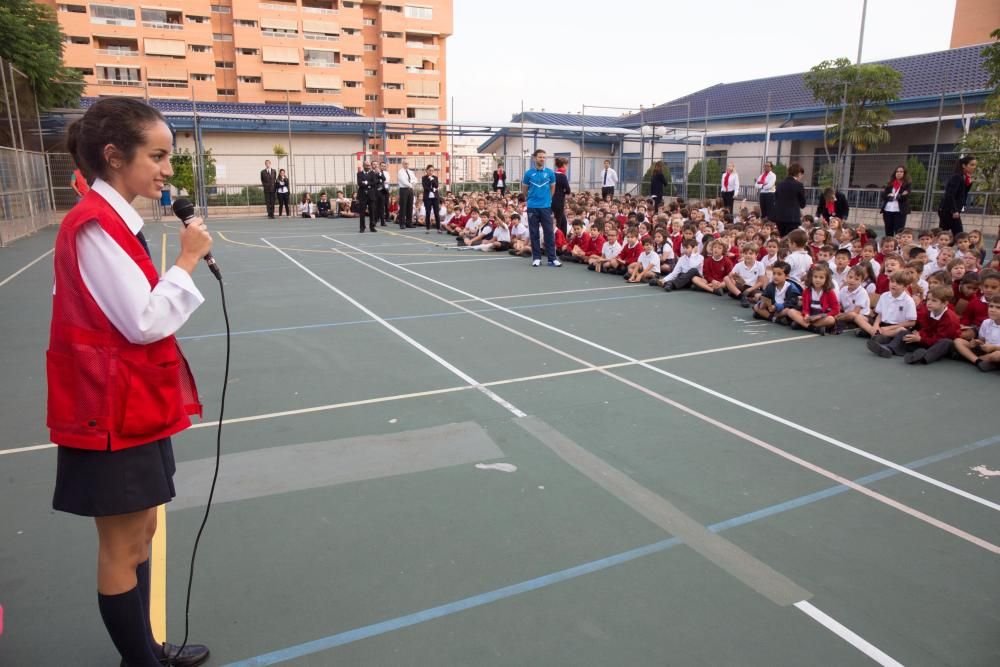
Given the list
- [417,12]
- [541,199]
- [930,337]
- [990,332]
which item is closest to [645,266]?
[541,199]

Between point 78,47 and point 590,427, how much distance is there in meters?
61.2

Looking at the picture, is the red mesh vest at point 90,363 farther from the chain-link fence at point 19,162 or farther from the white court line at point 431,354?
the chain-link fence at point 19,162

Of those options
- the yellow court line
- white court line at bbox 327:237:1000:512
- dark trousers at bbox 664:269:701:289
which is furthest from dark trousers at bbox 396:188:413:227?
the yellow court line

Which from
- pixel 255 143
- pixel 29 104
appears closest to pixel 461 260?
pixel 29 104

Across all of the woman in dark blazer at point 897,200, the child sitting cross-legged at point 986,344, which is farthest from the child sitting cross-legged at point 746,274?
the woman in dark blazer at point 897,200

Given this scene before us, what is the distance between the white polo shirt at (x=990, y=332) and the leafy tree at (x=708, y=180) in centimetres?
1832

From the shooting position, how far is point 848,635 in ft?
8.56

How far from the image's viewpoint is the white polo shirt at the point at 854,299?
7.59 metres

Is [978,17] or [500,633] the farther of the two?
[978,17]

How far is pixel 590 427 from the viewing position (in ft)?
15.2

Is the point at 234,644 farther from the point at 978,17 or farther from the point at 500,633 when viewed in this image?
the point at 978,17

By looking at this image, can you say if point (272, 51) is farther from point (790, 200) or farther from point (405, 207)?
point (790, 200)

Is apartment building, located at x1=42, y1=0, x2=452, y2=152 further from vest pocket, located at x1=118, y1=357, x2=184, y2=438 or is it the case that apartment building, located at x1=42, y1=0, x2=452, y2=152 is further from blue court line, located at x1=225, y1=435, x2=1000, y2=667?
vest pocket, located at x1=118, y1=357, x2=184, y2=438

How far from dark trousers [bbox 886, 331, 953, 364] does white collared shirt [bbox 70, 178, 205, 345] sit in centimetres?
653
